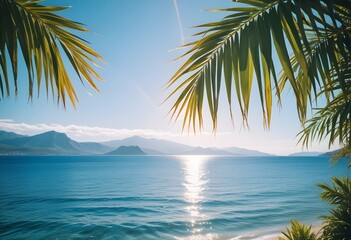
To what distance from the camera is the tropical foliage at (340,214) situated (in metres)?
5.39

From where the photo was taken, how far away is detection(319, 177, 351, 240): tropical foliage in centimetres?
539

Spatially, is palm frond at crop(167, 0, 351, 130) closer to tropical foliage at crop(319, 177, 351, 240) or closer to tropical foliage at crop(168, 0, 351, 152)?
tropical foliage at crop(168, 0, 351, 152)

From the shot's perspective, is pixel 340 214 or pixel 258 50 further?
pixel 340 214

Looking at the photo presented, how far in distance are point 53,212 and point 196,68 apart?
29981 mm

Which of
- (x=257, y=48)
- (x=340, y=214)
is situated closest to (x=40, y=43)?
(x=257, y=48)

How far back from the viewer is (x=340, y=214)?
5551mm

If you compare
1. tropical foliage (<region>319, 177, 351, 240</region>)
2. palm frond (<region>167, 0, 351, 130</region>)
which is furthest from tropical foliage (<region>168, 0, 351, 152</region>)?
tropical foliage (<region>319, 177, 351, 240</region>)

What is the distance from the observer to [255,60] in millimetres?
1193

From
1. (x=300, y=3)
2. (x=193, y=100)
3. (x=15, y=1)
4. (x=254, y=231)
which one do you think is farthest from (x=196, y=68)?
(x=254, y=231)

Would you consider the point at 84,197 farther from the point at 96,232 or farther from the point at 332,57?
the point at 332,57

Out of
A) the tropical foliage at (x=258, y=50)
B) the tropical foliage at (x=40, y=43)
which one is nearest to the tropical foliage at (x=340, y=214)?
the tropical foliage at (x=258, y=50)

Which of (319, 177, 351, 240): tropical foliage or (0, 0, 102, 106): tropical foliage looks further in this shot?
(319, 177, 351, 240): tropical foliage

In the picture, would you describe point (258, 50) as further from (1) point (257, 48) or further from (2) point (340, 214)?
(2) point (340, 214)

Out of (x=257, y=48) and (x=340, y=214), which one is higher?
(x=257, y=48)
